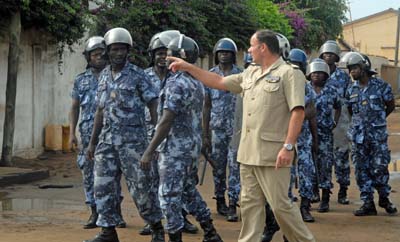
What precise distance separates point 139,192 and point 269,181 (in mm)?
1397

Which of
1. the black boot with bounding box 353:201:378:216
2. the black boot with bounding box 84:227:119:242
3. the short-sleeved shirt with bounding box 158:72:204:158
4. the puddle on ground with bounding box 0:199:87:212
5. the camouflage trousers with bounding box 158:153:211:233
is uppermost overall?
the short-sleeved shirt with bounding box 158:72:204:158

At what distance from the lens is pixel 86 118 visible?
26.4 feet

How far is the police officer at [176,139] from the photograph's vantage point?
654cm

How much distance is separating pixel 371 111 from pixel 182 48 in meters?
3.03

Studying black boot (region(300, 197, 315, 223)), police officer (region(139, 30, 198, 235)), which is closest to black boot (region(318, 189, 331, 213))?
black boot (region(300, 197, 315, 223))

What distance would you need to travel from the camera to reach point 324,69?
29.7 feet

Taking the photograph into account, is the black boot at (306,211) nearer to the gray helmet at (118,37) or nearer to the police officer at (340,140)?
the police officer at (340,140)

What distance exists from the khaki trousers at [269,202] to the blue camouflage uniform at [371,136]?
3.12 meters

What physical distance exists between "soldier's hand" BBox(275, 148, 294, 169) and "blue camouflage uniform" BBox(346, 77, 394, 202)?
3328 millimetres

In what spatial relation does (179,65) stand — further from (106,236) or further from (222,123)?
(222,123)

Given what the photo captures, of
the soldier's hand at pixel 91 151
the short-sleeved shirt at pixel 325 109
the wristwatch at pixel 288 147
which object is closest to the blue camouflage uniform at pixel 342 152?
the short-sleeved shirt at pixel 325 109

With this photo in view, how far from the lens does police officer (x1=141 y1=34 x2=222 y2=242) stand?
21.4 ft

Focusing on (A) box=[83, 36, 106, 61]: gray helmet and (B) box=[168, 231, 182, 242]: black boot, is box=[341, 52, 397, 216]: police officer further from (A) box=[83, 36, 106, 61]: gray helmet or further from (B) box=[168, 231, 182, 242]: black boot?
(B) box=[168, 231, 182, 242]: black boot

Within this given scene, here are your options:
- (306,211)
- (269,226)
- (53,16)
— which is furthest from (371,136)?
(53,16)
